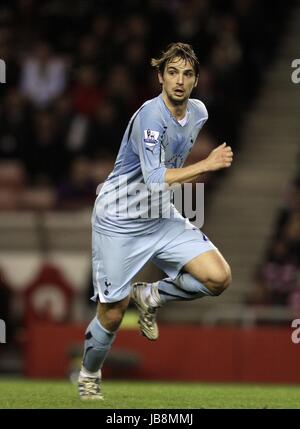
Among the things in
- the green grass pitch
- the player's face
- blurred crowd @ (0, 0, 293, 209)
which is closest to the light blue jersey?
the player's face

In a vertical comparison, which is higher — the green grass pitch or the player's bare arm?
the player's bare arm

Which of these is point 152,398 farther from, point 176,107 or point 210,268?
point 176,107

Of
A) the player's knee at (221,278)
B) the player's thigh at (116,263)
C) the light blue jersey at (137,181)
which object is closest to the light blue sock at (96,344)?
the player's thigh at (116,263)

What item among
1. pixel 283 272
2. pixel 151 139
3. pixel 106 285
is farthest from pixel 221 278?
pixel 283 272

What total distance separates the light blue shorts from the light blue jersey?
0.06 m

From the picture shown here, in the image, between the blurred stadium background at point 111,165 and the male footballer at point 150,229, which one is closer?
the male footballer at point 150,229

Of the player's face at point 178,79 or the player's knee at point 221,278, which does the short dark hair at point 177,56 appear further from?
the player's knee at point 221,278

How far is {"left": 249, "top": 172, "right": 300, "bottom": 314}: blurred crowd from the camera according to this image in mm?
15922

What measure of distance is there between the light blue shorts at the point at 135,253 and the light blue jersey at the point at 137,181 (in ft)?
0.20

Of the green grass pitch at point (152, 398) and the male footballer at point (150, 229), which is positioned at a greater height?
the male footballer at point (150, 229)

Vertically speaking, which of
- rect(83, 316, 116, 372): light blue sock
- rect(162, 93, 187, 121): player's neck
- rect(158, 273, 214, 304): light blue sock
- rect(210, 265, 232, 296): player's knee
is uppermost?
rect(162, 93, 187, 121): player's neck

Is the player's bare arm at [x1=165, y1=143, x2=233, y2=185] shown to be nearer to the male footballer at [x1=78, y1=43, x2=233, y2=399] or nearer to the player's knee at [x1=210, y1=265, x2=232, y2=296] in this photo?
the male footballer at [x1=78, y1=43, x2=233, y2=399]

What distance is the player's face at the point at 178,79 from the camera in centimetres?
943
